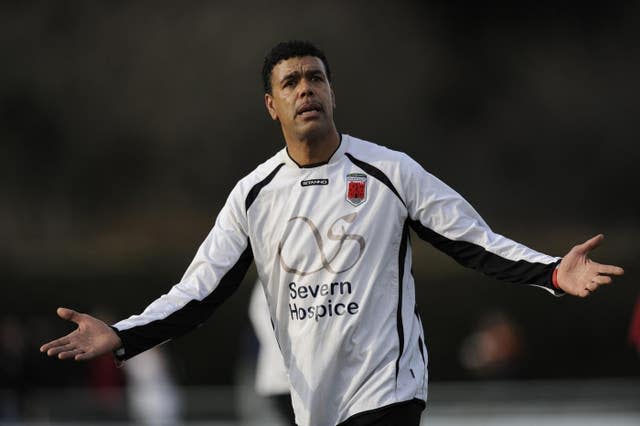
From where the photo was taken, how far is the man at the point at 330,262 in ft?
17.3

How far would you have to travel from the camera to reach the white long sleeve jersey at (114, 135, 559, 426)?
17.3ft

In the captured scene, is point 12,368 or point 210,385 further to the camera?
point 210,385

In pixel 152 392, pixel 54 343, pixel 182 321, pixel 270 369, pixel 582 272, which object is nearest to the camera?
pixel 582 272

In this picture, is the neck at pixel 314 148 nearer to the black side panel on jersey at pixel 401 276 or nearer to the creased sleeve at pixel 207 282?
the creased sleeve at pixel 207 282

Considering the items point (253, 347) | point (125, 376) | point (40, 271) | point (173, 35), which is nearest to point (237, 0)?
point (173, 35)

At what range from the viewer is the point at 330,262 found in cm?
532

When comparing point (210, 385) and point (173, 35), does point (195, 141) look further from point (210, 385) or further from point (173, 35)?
point (210, 385)

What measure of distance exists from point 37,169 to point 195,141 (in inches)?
145

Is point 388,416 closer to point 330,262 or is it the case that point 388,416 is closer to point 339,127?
point 330,262

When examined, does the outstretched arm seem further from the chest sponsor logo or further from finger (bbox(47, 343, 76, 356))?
finger (bbox(47, 343, 76, 356))

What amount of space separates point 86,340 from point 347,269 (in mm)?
1177

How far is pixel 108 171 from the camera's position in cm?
2855

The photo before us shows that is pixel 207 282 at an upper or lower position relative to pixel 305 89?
lower

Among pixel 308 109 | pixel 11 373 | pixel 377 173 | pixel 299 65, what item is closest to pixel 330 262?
pixel 377 173
